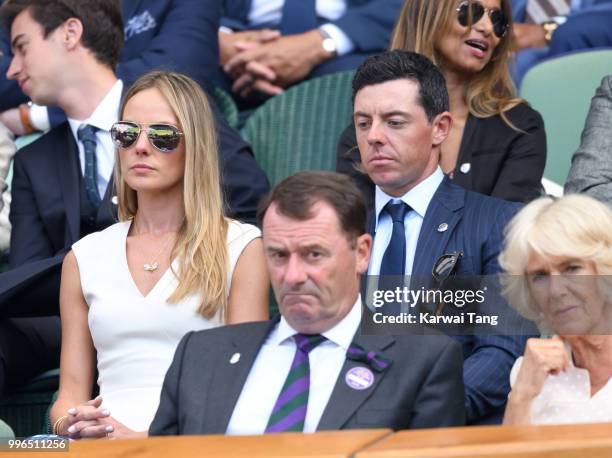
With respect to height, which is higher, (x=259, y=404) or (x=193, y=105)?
(x=193, y=105)

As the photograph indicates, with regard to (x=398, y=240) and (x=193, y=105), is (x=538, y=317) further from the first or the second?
(x=193, y=105)

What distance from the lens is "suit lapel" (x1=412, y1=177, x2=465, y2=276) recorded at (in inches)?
153

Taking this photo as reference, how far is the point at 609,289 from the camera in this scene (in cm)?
336

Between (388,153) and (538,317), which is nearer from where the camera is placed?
(538,317)

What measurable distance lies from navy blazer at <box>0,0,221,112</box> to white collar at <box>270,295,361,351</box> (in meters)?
2.02

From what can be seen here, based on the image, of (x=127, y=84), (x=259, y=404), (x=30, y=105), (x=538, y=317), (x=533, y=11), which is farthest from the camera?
(x=533, y=11)

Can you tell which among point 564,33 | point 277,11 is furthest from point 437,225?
point 277,11

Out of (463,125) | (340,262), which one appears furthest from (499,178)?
(340,262)

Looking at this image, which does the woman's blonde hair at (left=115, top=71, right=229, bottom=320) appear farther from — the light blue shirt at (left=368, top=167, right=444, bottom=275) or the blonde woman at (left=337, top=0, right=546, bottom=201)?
the blonde woman at (left=337, top=0, right=546, bottom=201)

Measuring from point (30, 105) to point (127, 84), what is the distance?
0.52 m

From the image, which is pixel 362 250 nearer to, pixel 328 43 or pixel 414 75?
pixel 414 75

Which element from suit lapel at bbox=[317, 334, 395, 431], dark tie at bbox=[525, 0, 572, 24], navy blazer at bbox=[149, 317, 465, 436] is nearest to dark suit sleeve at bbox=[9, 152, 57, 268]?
navy blazer at bbox=[149, 317, 465, 436]

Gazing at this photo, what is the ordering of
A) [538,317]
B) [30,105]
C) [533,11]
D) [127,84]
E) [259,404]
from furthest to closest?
[533,11]
[30,105]
[127,84]
[538,317]
[259,404]

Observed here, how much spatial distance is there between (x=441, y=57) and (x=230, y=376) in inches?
69.8
